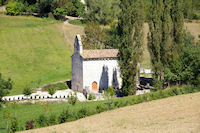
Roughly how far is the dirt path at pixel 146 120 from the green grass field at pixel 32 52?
21.5 metres

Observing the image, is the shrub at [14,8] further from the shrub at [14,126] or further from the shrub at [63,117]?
the shrub at [14,126]

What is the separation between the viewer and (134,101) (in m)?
34.9

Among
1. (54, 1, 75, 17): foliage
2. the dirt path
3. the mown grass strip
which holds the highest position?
(54, 1, 75, 17): foliage

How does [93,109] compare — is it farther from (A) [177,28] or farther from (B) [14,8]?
(B) [14,8]

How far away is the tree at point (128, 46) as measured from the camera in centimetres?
4184

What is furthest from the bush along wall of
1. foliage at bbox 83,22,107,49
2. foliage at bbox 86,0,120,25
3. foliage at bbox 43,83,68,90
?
foliage at bbox 86,0,120,25

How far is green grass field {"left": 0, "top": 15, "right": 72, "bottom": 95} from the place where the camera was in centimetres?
5644

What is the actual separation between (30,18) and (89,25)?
91.3ft

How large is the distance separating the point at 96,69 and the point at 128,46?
696 centimetres

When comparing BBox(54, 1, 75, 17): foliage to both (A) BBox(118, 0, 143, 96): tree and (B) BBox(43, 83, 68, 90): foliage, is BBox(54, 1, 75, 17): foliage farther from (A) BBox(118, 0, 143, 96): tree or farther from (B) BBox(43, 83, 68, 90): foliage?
(A) BBox(118, 0, 143, 96): tree

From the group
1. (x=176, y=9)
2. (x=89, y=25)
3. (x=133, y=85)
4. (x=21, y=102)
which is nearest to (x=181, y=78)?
(x=133, y=85)

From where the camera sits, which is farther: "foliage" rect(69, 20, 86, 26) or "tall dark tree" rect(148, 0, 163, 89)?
"foliage" rect(69, 20, 86, 26)

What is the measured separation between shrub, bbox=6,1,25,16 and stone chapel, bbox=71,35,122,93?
4845 cm

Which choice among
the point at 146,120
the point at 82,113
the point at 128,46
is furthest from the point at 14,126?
the point at 128,46
